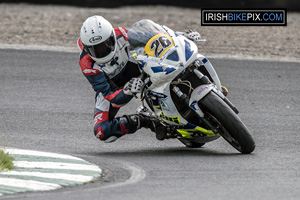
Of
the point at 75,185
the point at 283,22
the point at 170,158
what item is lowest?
the point at 283,22

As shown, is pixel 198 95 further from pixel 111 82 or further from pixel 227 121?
pixel 111 82

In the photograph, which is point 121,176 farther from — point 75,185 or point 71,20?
point 71,20

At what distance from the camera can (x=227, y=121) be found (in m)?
7.75

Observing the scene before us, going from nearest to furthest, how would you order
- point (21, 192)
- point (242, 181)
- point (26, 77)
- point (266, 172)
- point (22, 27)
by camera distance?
point (21, 192) → point (242, 181) → point (266, 172) → point (26, 77) → point (22, 27)

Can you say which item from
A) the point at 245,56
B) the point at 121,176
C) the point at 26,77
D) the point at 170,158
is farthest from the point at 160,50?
the point at 245,56

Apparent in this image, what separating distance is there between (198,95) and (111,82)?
118cm

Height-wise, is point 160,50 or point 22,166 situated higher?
point 160,50

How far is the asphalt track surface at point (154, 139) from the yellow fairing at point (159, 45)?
113 cm

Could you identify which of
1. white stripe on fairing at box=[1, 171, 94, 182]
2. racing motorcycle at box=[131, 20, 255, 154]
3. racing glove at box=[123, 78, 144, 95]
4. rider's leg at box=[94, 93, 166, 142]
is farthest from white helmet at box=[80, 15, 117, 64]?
white stripe on fairing at box=[1, 171, 94, 182]

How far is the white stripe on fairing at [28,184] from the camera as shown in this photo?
20.7ft

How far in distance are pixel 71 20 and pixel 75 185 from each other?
45.9 ft

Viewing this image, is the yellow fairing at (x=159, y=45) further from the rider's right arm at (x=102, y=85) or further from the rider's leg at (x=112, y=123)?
the rider's leg at (x=112, y=123)

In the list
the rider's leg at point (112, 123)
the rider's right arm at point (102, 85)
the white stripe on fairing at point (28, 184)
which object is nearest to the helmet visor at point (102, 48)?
the rider's right arm at point (102, 85)

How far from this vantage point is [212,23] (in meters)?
19.8
